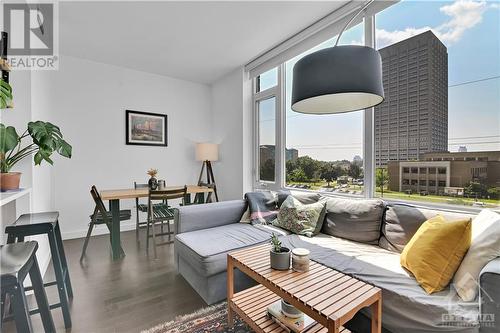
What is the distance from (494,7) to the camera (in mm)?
1697

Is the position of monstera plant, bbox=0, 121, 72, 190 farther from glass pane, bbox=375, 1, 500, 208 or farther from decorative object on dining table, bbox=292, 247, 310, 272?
glass pane, bbox=375, 1, 500, 208

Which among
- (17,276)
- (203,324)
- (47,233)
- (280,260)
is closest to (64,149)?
(47,233)

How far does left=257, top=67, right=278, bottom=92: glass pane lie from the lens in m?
3.59

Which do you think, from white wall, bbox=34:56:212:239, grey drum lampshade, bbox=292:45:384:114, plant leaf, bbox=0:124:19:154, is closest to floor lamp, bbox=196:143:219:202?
white wall, bbox=34:56:212:239

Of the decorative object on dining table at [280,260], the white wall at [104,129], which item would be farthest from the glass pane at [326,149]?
the white wall at [104,129]

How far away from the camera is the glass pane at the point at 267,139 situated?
12.0 feet

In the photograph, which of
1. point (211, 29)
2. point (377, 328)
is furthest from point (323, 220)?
point (211, 29)

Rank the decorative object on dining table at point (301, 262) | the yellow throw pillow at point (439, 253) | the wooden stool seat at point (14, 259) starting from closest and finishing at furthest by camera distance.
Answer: the wooden stool seat at point (14, 259), the yellow throw pillow at point (439, 253), the decorative object on dining table at point (301, 262)

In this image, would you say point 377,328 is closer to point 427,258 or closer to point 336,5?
point 427,258

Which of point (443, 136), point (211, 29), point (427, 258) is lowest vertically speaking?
point (427, 258)

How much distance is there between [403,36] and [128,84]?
A: 400 centimetres
